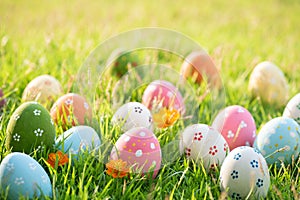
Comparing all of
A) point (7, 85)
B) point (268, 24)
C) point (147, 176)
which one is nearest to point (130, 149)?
point (147, 176)

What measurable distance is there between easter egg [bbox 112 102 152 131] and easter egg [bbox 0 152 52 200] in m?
0.56

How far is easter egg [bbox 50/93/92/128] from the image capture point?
212 cm

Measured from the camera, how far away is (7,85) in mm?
2648

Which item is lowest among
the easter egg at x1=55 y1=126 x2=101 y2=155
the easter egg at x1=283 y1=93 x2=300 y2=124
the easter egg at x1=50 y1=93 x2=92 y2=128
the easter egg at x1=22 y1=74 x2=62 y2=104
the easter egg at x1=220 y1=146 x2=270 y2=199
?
the easter egg at x1=220 y1=146 x2=270 y2=199

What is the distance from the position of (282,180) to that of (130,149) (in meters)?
0.67

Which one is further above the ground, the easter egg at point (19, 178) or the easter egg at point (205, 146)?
the easter egg at point (19, 178)

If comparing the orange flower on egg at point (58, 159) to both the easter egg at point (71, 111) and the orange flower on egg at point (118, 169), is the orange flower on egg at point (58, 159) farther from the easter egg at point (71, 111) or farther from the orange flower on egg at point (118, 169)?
the easter egg at point (71, 111)

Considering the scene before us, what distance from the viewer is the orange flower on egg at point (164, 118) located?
7.28 feet

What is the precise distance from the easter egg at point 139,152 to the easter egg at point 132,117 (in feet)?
0.71

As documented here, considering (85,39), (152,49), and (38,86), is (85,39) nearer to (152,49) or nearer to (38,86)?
(152,49)

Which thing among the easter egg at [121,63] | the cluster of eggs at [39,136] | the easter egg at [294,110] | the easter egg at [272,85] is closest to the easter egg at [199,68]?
the easter egg at [272,85]

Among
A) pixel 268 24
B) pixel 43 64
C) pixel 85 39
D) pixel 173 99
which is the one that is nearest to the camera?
pixel 173 99

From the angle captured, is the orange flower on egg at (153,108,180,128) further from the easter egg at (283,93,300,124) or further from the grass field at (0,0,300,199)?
the easter egg at (283,93,300,124)

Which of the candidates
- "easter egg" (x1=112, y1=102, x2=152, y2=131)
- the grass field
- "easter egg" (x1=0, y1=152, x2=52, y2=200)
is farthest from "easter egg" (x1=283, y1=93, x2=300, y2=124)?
"easter egg" (x1=0, y1=152, x2=52, y2=200)
